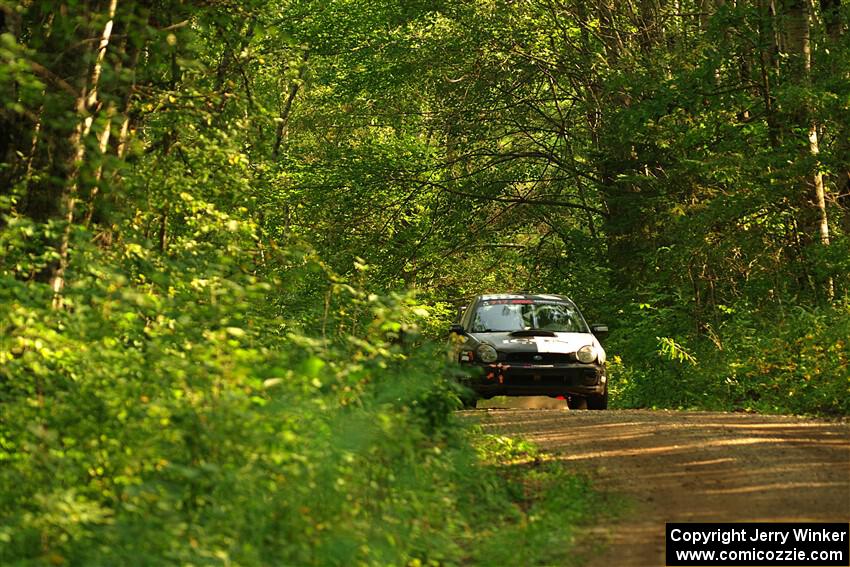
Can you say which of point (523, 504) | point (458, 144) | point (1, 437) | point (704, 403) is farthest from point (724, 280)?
point (1, 437)

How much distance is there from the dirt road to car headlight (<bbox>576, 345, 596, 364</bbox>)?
1.60 metres

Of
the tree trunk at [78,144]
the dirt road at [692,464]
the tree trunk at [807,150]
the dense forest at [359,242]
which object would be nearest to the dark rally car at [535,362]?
the dense forest at [359,242]

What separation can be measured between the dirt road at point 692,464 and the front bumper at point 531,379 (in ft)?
4.48

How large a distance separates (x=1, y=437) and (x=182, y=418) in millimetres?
2104

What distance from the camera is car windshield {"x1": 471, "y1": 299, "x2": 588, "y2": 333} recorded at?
17812 millimetres

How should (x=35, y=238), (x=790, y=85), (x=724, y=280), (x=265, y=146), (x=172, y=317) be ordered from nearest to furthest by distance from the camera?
(x=172, y=317)
(x=35, y=238)
(x=265, y=146)
(x=790, y=85)
(x=724, y=280)

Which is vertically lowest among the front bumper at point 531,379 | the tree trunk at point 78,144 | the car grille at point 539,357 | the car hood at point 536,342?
the front bumper at point 531,379

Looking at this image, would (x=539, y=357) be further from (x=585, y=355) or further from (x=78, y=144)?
(x=78, y=144)

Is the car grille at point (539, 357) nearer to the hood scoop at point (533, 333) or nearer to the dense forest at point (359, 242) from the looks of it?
the hood scoop at point (533, 333)

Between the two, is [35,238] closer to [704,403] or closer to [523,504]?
[523,504]

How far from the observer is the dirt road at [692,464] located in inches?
345

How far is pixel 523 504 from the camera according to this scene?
987 centimetres

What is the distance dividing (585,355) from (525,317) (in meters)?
1.29

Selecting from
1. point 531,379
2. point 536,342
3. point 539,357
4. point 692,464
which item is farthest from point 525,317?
point 692,464
